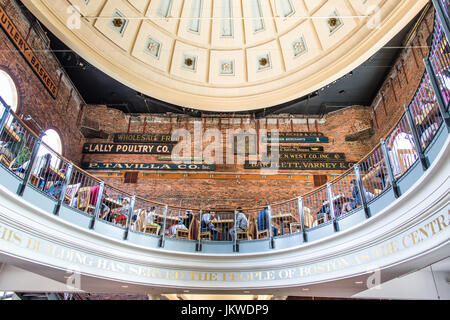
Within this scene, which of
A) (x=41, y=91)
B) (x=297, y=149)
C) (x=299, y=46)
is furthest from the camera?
(x=297, y=149)

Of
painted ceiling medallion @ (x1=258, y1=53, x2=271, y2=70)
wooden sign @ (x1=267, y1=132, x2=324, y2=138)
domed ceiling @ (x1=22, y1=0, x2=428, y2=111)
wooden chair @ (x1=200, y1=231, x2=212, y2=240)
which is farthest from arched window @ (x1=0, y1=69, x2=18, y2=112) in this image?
wooden sign @ (x1=267, y1=132, x2=324, y2=138)

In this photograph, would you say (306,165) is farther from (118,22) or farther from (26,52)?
(26,52)

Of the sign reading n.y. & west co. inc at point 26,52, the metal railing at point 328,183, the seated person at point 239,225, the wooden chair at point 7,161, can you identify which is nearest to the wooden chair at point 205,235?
the metal railing at point 328,183

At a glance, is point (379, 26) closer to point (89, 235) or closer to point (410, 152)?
point (410, 152)

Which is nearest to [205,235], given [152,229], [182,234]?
[182,234]

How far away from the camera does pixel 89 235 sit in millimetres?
6828

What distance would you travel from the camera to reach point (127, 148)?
14477mm

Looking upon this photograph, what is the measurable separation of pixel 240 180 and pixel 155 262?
6639 mm

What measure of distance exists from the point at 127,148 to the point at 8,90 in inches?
215

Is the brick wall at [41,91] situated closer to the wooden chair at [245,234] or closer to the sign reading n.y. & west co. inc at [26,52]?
the sign reading n.y. & west co. inc at [26,52]

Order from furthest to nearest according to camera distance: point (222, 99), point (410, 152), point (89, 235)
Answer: point (222, 99) → point (89, 235) → point (410, 152)

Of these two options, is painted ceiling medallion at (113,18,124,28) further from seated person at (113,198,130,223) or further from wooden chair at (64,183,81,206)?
wooden chair at (64,183,81,206)

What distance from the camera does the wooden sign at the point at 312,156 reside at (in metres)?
14.0
